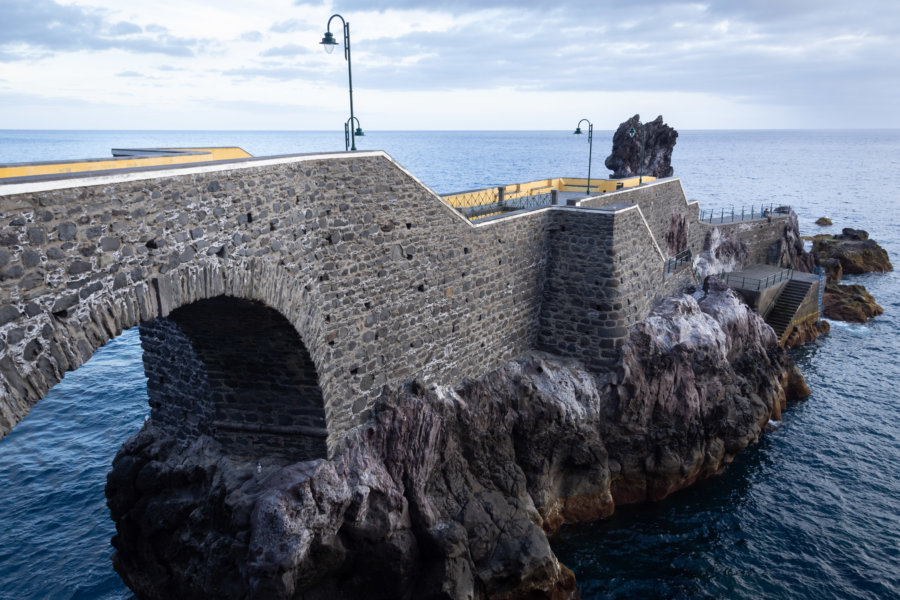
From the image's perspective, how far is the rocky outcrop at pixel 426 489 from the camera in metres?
15.7

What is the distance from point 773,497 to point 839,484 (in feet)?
9.68

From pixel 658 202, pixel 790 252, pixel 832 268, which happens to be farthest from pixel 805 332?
pixel 832 268

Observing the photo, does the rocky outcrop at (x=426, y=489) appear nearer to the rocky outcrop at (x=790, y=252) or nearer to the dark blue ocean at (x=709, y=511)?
the dark blue ocean at (x=709, y=511)

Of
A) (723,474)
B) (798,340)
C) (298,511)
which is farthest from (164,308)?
(798,340)

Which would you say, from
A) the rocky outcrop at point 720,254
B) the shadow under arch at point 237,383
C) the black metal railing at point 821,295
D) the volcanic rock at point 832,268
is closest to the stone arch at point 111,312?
the shadow under arch at point 237,383

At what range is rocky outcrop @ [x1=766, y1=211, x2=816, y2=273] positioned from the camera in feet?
143

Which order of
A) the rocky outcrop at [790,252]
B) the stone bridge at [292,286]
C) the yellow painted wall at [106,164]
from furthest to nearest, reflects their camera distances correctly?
the rocky outcrop at [790,252] < the yellow painted wall at [106,164] < the stone bridge at [292,286]

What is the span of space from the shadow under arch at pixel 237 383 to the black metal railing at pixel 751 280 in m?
27.8

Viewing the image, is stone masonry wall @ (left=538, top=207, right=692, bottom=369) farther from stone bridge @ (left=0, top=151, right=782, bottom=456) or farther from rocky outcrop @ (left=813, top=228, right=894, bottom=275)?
rocky outcrop @ (left=813, top=228, right=894, bottom=275)

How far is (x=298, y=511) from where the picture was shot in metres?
15.2

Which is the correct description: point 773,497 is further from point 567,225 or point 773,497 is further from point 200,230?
point 200,230

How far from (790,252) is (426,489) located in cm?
3706

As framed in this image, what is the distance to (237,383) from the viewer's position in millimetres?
16188

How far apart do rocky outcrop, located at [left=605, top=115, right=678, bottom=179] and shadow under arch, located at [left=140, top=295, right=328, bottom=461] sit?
35.7 meters
